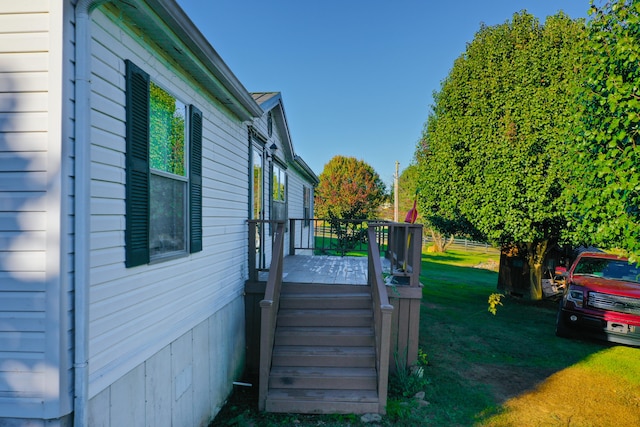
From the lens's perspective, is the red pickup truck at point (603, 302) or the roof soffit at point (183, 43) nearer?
the roof soffit at point (183, 43)

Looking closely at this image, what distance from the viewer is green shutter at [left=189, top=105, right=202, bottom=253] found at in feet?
12.2

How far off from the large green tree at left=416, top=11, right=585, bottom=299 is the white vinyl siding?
7.33m

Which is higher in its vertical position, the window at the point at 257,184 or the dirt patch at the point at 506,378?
the window at the point at 257,184

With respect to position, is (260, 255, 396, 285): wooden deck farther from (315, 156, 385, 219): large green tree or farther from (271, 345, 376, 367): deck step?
(315, 156, 385, 219): large green tree

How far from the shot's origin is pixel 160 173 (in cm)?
319

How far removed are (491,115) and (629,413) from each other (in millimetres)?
7012

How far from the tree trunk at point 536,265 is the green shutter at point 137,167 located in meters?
11.0

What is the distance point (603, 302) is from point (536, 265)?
424 cm

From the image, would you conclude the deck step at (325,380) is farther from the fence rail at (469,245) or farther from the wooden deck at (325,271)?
the fence rail at (469,245)

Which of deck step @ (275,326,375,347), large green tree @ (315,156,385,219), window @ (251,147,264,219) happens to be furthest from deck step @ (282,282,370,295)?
large green tree @ (315,156,385,219)

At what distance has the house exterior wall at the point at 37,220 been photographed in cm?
202

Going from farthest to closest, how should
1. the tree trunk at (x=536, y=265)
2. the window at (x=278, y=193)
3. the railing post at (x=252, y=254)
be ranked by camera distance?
1. the tree trunk at (x=536, y=265)
2. the window at (x=278, y=193)
3. the railing post at (x=252, y=254)

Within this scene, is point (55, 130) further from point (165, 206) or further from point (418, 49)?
point (418, 49)

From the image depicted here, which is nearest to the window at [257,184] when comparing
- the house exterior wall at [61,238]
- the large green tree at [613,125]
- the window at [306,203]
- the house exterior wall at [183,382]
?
the house exterior wall at [183,382]
